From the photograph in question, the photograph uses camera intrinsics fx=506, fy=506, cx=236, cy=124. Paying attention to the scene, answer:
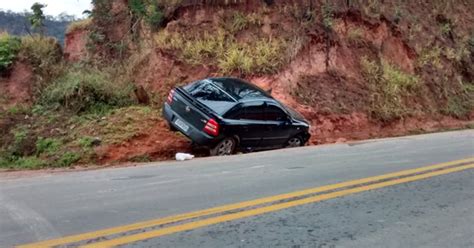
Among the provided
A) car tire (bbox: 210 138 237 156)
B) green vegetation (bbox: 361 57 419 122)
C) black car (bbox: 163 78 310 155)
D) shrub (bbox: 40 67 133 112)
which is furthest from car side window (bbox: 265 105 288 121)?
green vegetation (bbox: 361 57 419 122)

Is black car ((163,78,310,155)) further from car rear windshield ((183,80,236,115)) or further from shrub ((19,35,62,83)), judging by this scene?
shrub ((19,35,62,83))

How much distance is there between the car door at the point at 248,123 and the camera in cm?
1146

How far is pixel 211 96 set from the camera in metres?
11.7

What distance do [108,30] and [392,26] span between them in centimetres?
1117

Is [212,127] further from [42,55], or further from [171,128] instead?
[42,55]

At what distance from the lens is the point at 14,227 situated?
4.85m

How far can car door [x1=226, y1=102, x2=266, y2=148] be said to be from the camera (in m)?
11.5

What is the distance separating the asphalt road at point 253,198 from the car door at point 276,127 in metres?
3.38

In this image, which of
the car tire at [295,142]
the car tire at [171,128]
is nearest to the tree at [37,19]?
the car tire at [171,128]

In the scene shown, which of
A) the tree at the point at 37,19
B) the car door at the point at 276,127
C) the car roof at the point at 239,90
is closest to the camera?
the car roof at the point at 239,90

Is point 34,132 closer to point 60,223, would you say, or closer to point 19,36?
point 19,36

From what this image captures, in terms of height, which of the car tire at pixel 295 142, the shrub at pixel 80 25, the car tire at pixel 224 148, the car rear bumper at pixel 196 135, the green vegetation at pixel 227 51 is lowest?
the car tire at pixel 295 142

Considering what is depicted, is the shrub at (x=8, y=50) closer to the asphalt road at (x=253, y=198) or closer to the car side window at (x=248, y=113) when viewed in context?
the car side window at (x=248, y=113)

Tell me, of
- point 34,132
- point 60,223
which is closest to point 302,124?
point 34,132
